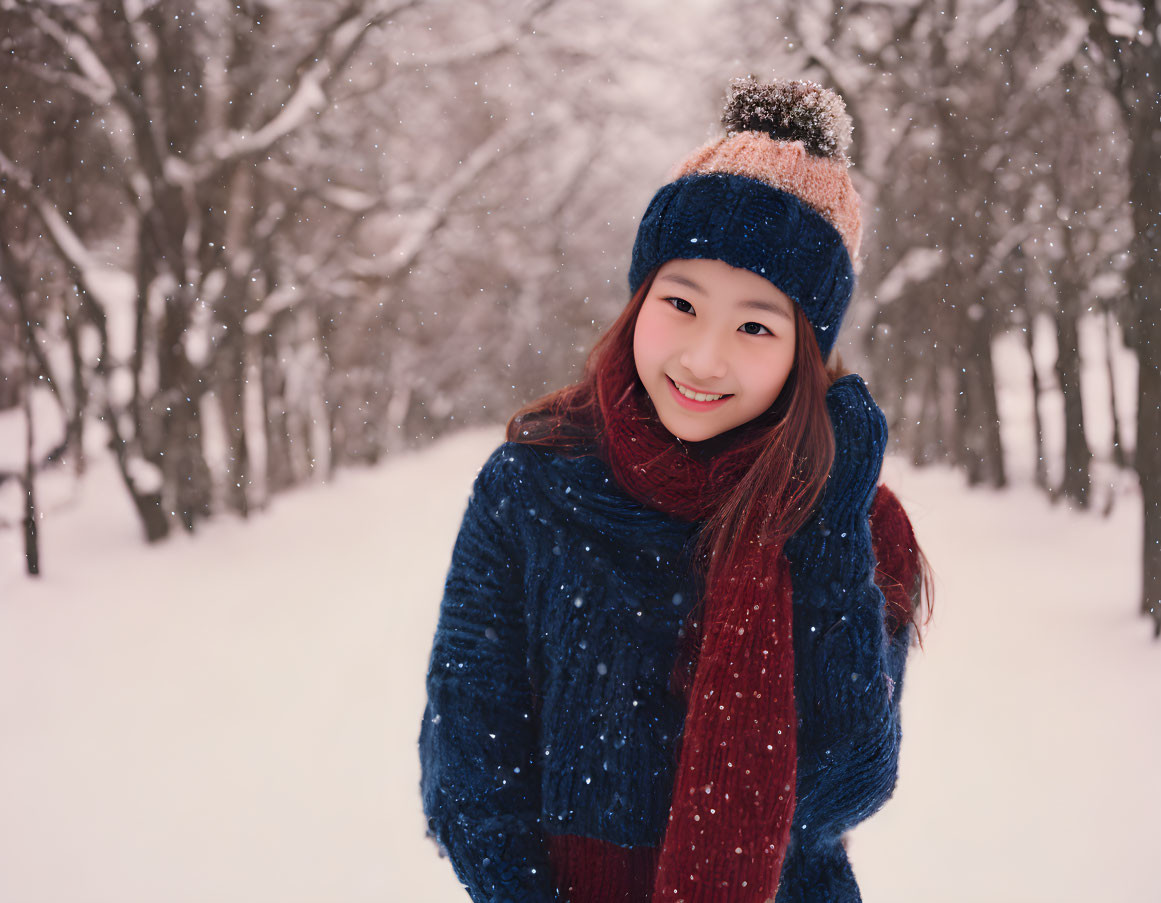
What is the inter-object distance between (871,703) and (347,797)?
2940 mm

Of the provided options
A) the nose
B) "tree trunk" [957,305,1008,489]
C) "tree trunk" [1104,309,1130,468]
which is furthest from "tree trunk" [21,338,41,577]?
"tree trunk" [957,305,1008,489]

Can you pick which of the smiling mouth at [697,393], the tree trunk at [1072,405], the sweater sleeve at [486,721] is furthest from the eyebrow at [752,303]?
the tree trunk at [1072,405]

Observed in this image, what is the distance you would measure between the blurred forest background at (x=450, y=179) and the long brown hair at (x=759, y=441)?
4.17 m

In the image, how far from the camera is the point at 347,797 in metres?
3.43

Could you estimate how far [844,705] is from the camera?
1189 mm

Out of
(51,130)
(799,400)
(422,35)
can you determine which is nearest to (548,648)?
(799,400)

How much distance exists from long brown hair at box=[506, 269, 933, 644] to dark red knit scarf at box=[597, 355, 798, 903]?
5 centimetres

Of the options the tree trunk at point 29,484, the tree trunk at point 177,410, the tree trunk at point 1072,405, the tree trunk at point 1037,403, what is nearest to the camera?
the tree trunk at point 29,484

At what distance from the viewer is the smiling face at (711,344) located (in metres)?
1.26

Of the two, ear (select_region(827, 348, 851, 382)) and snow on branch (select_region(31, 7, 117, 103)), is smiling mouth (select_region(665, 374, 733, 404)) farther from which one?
snow on branch (select_region(31, 7, 117, 103))

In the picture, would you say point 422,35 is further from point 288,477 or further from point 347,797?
point 347,797

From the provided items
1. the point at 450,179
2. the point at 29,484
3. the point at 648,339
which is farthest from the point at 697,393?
the point at 450,179

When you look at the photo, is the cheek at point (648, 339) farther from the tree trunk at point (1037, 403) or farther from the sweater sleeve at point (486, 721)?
the tree trunk at point (1037, 403)

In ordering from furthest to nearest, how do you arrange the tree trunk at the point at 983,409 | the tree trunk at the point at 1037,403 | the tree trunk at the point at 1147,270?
the tree trunk at the point at 983,409, the tree trunk at the point at 1037,403, the tree trunk at the point at 1147,270
